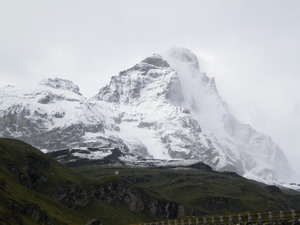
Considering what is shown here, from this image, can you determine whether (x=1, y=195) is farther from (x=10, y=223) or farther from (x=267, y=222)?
(x=267, y=222)

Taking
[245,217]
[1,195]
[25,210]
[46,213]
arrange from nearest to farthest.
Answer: [245,217], [1,195], [25,210], [46,213]

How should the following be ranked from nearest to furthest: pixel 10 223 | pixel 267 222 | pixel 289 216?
pixel 267 222, pixel 289 216, pixel 10 223

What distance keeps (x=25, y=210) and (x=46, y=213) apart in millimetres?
18812

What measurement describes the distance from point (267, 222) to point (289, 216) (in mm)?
7900

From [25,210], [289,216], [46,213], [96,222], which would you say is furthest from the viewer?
[46,213]

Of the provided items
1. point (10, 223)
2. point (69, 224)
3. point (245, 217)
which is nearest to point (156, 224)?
point (245, 217)

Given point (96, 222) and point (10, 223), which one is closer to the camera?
point (96, 222)

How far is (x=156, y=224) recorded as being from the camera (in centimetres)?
8300

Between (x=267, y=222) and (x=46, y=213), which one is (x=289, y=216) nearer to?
(x=267, y=222)

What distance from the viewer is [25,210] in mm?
160875

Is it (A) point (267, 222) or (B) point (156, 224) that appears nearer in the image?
(A) point (267, 222)

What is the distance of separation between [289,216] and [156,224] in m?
28.6

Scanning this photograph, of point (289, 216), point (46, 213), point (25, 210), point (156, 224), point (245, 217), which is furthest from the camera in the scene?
point (46, 213)

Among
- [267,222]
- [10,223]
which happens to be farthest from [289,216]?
[10,223]
